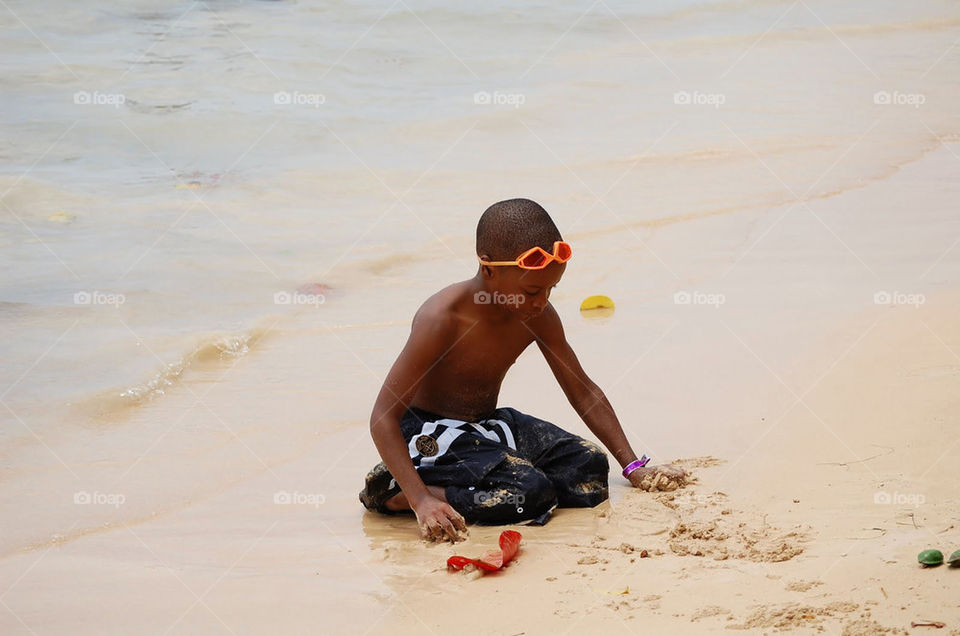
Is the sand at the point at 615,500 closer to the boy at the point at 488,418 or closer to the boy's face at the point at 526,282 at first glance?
the boy at the point at 488,418

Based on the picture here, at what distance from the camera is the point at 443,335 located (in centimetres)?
349

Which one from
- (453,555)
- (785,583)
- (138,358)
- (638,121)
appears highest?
(638,121)

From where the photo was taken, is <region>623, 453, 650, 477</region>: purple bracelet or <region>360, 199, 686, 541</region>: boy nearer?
<region>360, 199, 686, 541</region>: boy

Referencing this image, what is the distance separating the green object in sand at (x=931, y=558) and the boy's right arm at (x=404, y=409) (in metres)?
1.35

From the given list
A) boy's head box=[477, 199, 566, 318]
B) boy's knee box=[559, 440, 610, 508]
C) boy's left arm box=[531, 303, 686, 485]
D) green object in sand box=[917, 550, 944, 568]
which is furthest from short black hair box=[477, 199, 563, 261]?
green object in sand box=[917, 550, 944, 568]

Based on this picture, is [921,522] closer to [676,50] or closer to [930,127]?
[930,127]

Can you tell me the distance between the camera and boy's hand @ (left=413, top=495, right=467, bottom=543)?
3312 millimetres

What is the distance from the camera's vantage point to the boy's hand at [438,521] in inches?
130

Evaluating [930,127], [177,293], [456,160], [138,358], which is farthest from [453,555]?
[930,127]

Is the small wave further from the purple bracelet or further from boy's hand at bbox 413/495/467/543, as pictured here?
the purple bracelet

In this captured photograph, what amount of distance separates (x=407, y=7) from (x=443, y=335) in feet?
43.6

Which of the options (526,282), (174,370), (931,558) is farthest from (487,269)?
(174,370)

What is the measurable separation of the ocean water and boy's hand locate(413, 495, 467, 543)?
205 centimetres

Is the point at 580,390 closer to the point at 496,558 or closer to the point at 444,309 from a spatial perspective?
the point at 444,309
